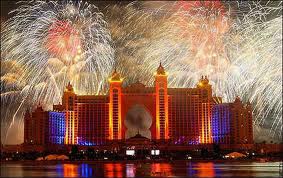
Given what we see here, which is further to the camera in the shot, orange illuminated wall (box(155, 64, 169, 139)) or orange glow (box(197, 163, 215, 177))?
orange illuminated wall (box(155, 64, 169, 139))

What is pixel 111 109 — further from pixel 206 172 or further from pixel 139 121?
pixel 206 172

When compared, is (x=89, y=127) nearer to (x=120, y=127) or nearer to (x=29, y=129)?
(x=120, y=127)

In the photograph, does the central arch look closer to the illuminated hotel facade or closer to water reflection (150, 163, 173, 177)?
the illuminated hotel facade

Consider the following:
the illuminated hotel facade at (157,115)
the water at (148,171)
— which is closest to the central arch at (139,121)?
the illuminated hotel facade at (157,115)

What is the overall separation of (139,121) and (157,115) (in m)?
8.40

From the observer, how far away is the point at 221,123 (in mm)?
135625

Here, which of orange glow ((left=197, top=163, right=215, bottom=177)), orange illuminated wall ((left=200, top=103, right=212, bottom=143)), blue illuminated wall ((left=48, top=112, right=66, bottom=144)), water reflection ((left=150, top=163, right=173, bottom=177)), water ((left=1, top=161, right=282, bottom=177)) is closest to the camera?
orange glow ((left=197, top=163, right=215, bottom=177))

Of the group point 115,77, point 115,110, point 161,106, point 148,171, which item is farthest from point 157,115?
point 148,171

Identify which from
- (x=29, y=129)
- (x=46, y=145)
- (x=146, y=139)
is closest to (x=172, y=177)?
(x=146, y=139)

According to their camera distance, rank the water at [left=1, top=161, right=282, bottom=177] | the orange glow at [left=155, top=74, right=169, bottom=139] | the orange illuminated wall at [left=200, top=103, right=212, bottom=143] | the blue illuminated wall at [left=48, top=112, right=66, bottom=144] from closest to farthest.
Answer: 1. the water at [left=1, top=161, right=282, bottom=177]
2. the orange illuminated wall at [left=200, top=103, right=212, bottom=143]
3. the orange glow at [left=155, top=74, right=169, bottom=139]
4. the blue illuminated wall at [left=48, top=112, right=66, bottom=144]

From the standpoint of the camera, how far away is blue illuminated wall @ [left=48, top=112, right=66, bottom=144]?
452 ft

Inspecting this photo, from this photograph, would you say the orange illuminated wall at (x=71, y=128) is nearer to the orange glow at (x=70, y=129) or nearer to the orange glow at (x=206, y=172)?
the orange glow at (x=70, y=129)

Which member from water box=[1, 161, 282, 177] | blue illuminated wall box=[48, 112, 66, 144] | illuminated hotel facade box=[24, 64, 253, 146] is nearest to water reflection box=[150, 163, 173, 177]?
water box=[1, 161, 282, 177]

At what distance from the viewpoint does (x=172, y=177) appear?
49031mm
